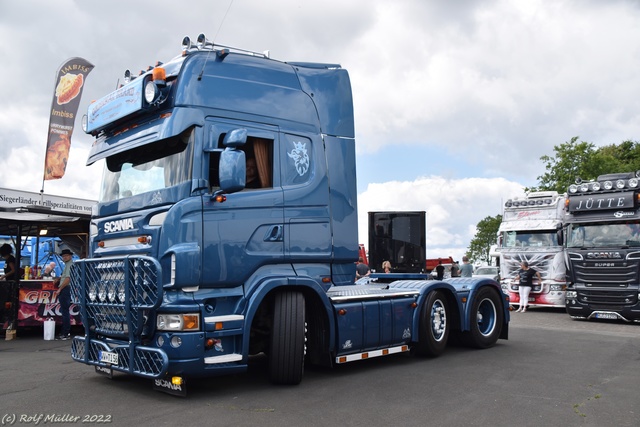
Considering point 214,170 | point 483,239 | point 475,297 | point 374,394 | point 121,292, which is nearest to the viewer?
point 121,292

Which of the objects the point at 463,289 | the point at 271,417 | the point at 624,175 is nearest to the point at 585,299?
the point at 624,175

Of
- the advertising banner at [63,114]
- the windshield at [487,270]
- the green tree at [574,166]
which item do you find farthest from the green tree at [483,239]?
the advertising banner at [63,114]

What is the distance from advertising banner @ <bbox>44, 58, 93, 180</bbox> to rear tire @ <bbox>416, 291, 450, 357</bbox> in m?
11.3

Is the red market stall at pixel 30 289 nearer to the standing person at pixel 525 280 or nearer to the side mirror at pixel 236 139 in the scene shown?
the side mirror at pixel 236 139

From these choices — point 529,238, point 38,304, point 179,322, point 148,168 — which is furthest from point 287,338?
point 529,238

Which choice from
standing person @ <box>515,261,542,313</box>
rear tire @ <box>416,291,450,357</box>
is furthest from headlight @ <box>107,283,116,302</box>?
standing person @ <box>515,261,542,313</box>

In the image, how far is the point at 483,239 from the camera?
93.8 m

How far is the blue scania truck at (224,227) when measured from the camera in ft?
20.7

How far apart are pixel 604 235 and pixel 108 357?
13289 mm

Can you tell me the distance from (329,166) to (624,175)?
1185 centimetres

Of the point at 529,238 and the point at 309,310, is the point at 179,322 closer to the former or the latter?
the point at 309,310

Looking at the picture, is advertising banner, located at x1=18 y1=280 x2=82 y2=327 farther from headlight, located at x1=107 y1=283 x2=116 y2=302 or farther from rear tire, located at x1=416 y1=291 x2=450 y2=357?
rear tire, located at x1=416 y1=291 x2=450 y2=357

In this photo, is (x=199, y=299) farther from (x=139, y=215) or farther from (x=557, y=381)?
(x=557, y=381)

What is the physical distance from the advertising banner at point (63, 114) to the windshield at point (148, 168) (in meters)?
9.52
